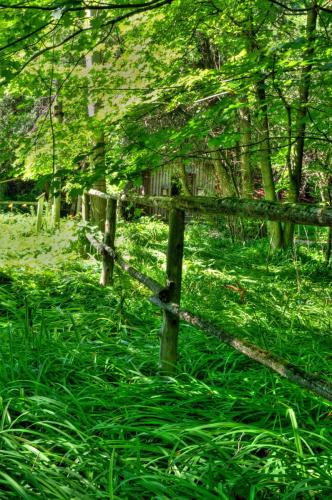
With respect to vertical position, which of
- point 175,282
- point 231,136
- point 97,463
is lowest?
point 97,463

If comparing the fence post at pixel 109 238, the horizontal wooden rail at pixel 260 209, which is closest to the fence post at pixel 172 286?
the horizontal wooden rail at pixel 260 209

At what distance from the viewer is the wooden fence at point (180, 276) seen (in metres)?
1.54

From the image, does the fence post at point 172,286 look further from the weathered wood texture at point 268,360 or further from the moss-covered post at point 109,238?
the moss-covered post at point 109,238

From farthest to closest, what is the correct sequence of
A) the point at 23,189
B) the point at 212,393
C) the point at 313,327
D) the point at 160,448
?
the point at 23,189, the point at 313,327, the point at 212,393, the point at 160,448

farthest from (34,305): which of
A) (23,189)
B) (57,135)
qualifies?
(23,189)

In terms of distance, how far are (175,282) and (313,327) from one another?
1.69m

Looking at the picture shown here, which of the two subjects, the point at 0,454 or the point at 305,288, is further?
the point at 305,288

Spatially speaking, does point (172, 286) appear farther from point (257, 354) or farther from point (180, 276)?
point (257, 354)

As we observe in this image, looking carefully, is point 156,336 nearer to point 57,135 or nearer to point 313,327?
point 313,327

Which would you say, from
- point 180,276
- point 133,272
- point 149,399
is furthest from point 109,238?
point 149,399

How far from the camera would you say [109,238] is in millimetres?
4590

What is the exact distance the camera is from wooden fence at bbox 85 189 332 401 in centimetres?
154

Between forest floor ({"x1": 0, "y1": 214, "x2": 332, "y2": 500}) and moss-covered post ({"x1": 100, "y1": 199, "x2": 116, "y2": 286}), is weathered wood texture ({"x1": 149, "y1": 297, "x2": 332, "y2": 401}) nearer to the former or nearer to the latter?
forest floor ({"x1": 0, "y1": 214, "x2": 332, "y2": 500})

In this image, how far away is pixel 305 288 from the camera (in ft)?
16.4
